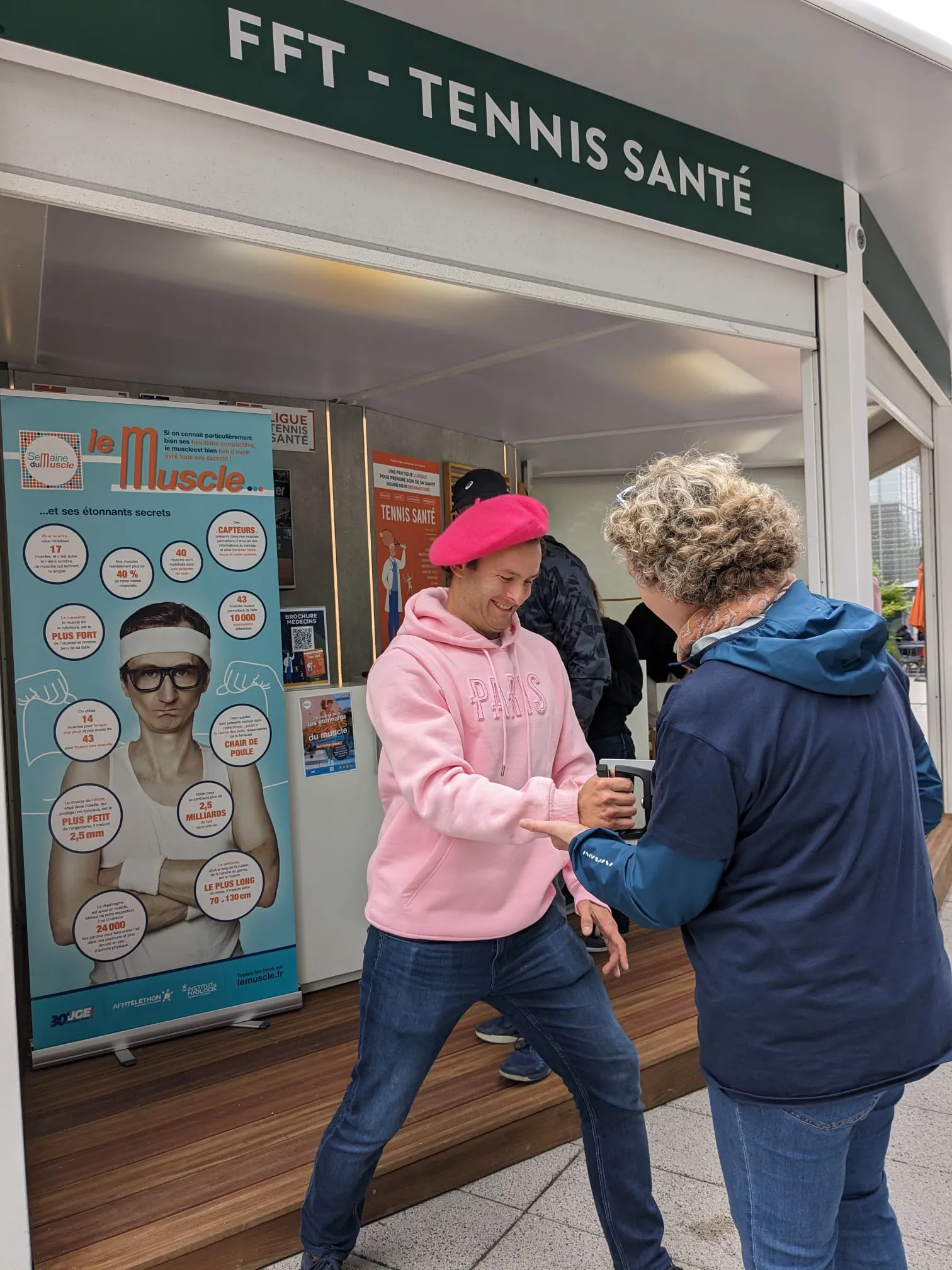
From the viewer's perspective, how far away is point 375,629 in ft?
18.1

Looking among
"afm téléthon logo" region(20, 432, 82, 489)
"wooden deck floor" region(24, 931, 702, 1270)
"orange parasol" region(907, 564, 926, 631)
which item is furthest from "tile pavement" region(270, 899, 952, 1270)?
"orange parasol" region(907, 564, 926, 631)

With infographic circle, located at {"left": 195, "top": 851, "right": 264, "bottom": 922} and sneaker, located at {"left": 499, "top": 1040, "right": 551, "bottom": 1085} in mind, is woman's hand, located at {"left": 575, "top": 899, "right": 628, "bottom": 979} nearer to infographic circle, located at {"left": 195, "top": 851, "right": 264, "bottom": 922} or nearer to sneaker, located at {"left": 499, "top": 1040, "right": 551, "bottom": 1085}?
sneaker, located at {"left": 499, "top": 1040, "right": 551, "bottom": 1085}

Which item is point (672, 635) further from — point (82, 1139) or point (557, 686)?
point (82, 1139)

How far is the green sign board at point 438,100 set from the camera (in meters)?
2.06

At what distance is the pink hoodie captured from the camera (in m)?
1.91

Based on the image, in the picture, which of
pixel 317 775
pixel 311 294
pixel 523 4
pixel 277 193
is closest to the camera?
pixel 277 193

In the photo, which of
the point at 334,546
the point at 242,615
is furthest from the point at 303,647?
the point at 242,615

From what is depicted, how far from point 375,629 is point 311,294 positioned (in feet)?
7.40

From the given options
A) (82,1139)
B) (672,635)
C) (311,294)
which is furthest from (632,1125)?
(672,635)

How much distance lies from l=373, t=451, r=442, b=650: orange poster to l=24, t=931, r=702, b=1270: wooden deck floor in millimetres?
2405

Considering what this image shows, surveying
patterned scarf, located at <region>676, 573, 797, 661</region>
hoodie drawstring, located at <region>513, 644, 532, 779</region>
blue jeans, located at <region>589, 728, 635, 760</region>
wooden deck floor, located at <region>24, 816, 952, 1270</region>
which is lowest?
wooden deck floor, located at <region>24, 816, 952, 1270</region>

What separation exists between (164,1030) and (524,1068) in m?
1.30

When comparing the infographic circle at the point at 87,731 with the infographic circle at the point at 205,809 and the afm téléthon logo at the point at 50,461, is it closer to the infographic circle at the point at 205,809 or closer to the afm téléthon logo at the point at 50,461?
the infographic circle at the point at 205,809

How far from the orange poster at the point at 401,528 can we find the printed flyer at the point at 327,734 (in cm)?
157
